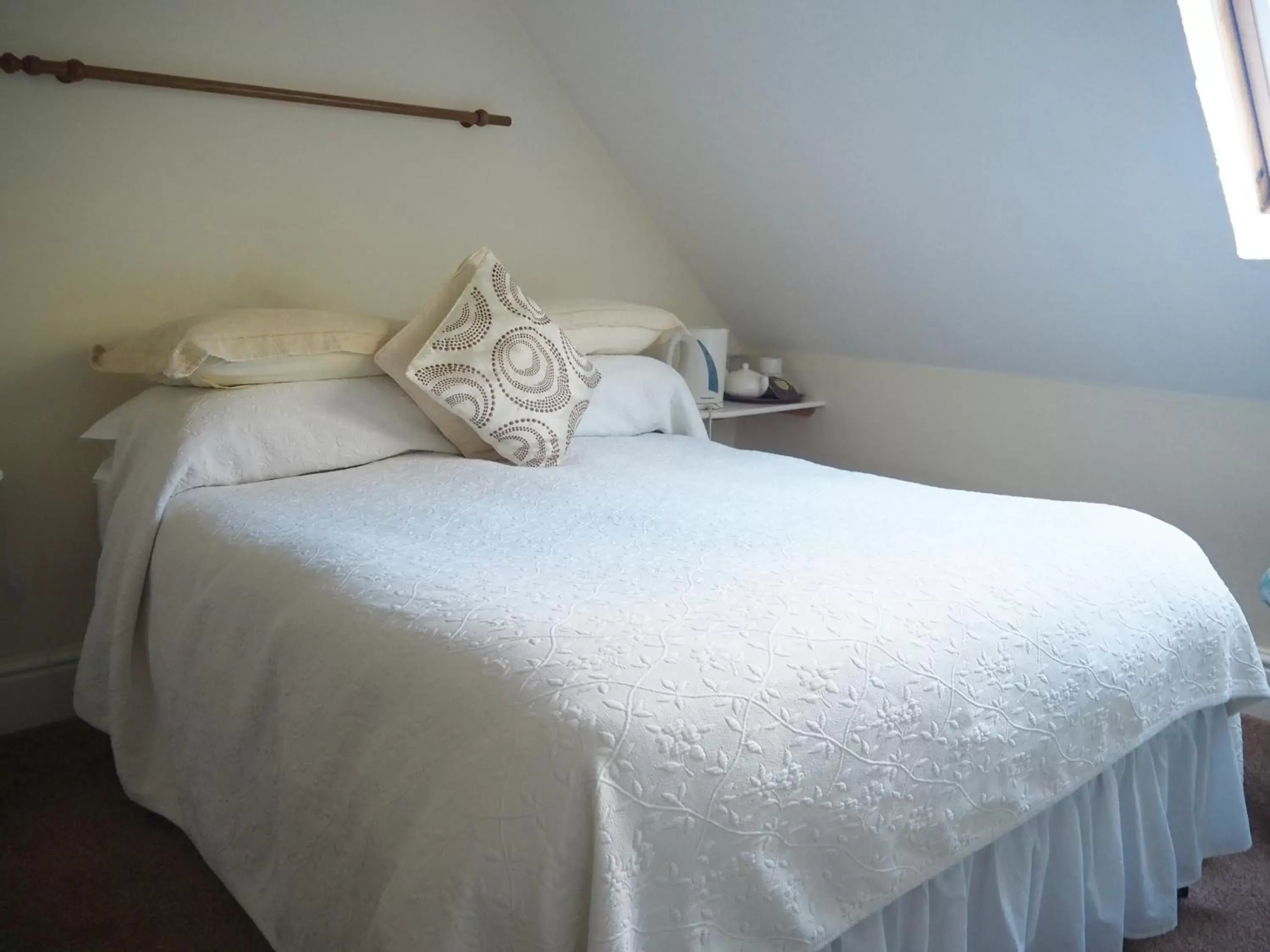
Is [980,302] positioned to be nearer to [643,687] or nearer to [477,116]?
[477,116]

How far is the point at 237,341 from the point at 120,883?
1.08 metres

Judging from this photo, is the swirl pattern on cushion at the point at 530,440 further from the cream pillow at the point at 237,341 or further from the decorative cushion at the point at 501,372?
the cream pillow at the point at 237,341

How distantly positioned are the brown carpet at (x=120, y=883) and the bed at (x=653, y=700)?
100 millimetres

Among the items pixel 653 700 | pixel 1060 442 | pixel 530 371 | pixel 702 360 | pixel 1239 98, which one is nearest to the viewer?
pixel 653 700

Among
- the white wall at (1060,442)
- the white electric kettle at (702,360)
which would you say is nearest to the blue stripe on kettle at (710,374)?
the white electric kettle at (702,360)

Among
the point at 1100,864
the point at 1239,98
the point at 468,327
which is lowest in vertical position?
the point at 1100,864

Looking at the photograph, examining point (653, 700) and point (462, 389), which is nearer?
point (653, 700)

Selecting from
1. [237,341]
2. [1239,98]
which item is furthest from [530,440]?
[1239,98]

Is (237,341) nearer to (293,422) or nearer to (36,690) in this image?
(293,422)

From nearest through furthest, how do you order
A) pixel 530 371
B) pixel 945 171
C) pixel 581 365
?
pixel 530 371 < pixel 581 365 < pixel 945 171

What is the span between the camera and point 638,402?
278 cm

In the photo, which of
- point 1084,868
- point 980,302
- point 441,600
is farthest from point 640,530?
point 980,302

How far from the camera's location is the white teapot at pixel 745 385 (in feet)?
11.3

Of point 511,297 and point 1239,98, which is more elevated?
point 1239,98
